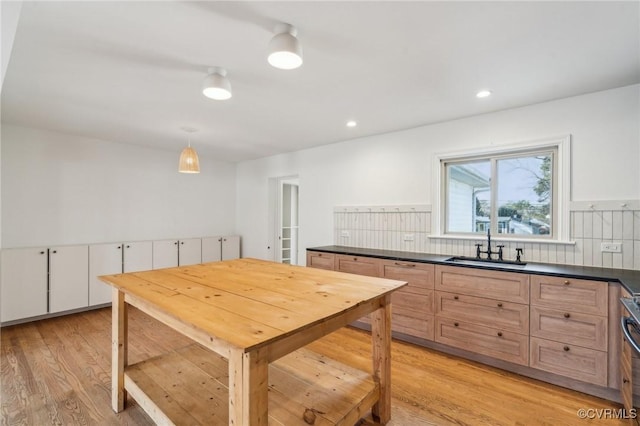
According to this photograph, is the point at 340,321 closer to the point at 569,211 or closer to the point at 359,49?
the point at 359,49

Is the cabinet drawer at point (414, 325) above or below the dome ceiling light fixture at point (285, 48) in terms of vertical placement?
below

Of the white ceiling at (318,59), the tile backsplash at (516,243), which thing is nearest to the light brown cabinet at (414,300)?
the tile backsplash at (516,243)

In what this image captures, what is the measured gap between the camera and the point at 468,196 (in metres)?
3.29

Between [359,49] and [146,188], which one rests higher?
[359,49]

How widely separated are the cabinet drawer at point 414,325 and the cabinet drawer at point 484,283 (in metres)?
0.37

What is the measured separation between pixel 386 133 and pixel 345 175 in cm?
82

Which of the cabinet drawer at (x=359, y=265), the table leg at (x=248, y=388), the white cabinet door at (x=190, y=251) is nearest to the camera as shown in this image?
the table leg at (x=248, y=388)

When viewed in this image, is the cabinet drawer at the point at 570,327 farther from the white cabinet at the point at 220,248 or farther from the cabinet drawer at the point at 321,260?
the white cabinet at the point at 220,248

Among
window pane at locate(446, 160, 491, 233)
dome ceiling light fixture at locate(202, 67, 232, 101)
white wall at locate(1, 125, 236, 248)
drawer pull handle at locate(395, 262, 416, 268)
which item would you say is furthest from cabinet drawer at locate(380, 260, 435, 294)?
white wall at locate(1, 125, 236, 248)

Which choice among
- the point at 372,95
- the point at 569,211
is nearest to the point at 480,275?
the point at 569,211

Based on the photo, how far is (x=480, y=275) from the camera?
2.57m

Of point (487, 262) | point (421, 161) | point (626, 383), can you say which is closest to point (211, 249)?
point (421, 161)

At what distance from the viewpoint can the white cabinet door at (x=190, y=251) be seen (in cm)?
482

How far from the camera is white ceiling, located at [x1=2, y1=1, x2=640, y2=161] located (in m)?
1.55
